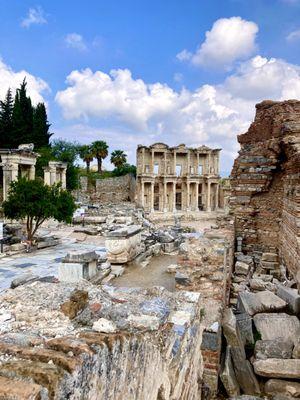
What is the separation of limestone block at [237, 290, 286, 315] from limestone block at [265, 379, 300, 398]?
1533 millimetres

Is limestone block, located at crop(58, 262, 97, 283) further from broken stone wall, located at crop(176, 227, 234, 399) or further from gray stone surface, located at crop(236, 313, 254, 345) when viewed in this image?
gray stone surface, located at crop(236, 313, 254, 345)

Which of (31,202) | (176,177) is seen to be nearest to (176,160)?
(176,177)

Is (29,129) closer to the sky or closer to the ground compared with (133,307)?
closer to the sky

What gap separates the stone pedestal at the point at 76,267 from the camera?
7.69 m

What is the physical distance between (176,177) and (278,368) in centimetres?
4315

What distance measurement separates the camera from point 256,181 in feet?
36.6

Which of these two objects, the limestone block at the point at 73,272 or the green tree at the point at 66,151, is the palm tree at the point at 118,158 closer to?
the green tree at the point at 66,151

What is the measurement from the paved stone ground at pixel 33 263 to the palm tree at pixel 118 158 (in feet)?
125

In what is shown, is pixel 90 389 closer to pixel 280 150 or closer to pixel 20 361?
pixel 20 361

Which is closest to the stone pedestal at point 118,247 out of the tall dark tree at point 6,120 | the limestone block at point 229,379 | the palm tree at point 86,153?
the limestone block at point 229,379

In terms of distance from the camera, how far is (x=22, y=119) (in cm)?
3766

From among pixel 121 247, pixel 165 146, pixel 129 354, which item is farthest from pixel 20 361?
pixel 165 146

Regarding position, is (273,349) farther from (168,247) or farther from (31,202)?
(31,202)

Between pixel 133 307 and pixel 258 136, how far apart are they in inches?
414
